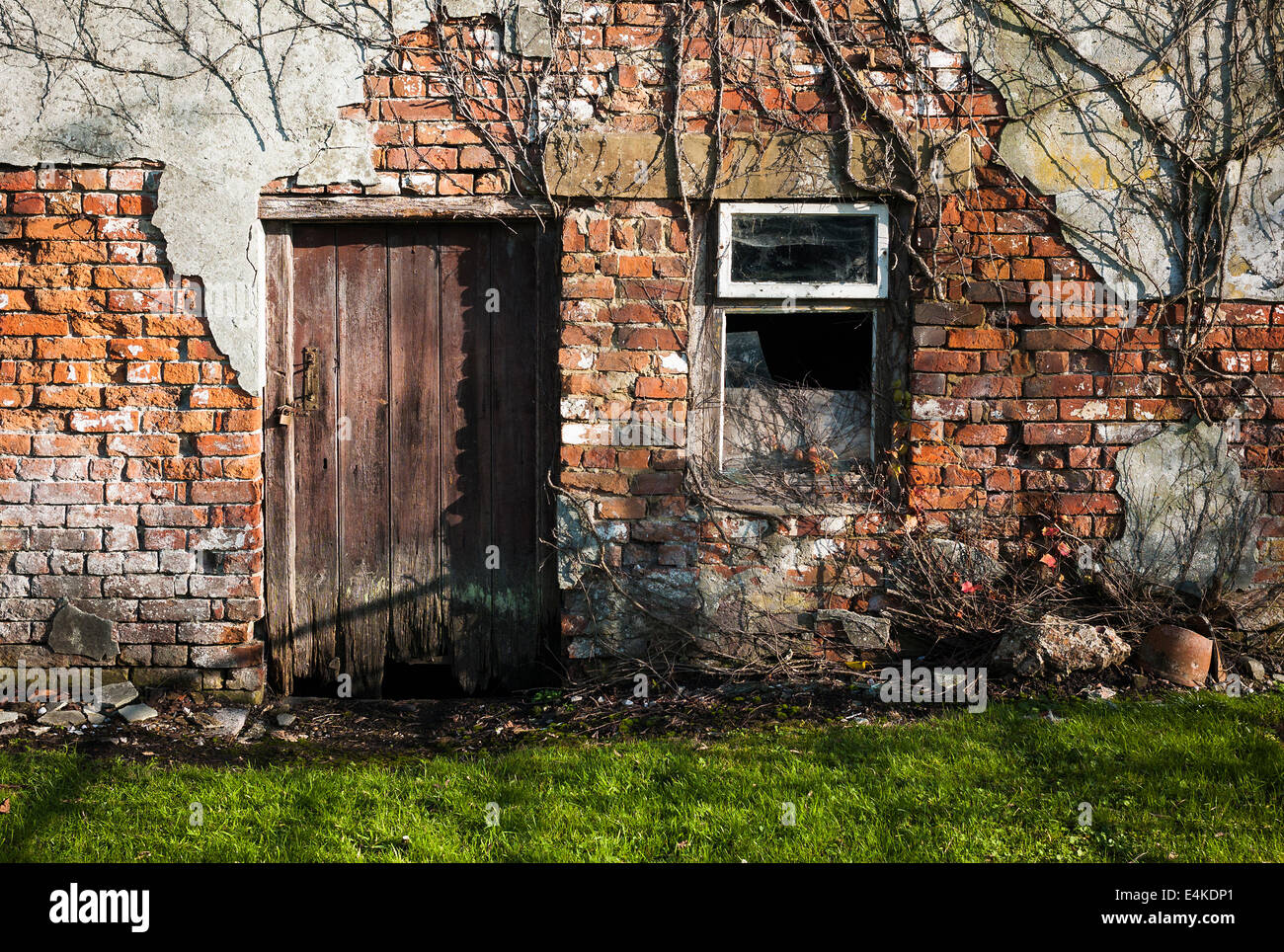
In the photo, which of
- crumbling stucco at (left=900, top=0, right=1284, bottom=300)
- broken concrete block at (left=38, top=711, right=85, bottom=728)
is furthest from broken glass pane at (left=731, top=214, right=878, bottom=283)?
broken concrete block at (left=38, top=711, right=85, bottom=728)

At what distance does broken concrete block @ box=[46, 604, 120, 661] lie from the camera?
13.5ft

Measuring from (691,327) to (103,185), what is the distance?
2636mm

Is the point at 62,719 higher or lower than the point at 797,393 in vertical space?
lower

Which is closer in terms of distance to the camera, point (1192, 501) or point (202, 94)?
point (202, 94)

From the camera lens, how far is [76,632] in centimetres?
411

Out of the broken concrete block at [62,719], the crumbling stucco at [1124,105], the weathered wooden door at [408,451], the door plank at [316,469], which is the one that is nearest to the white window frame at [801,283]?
the crumbling stucco at [1124,105]

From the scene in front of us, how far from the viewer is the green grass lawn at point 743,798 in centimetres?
273

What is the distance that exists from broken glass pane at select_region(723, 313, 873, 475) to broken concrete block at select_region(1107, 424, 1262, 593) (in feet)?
3.99

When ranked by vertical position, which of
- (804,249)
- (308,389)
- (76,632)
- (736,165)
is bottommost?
(76,632)

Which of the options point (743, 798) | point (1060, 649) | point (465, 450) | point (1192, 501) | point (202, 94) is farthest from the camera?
point (465, 450)

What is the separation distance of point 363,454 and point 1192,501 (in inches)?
149

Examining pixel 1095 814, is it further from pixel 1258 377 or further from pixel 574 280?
pixel 574 280

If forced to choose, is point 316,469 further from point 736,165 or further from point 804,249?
point 804,249

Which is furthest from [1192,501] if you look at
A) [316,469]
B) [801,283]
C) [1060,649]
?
[316,469]
